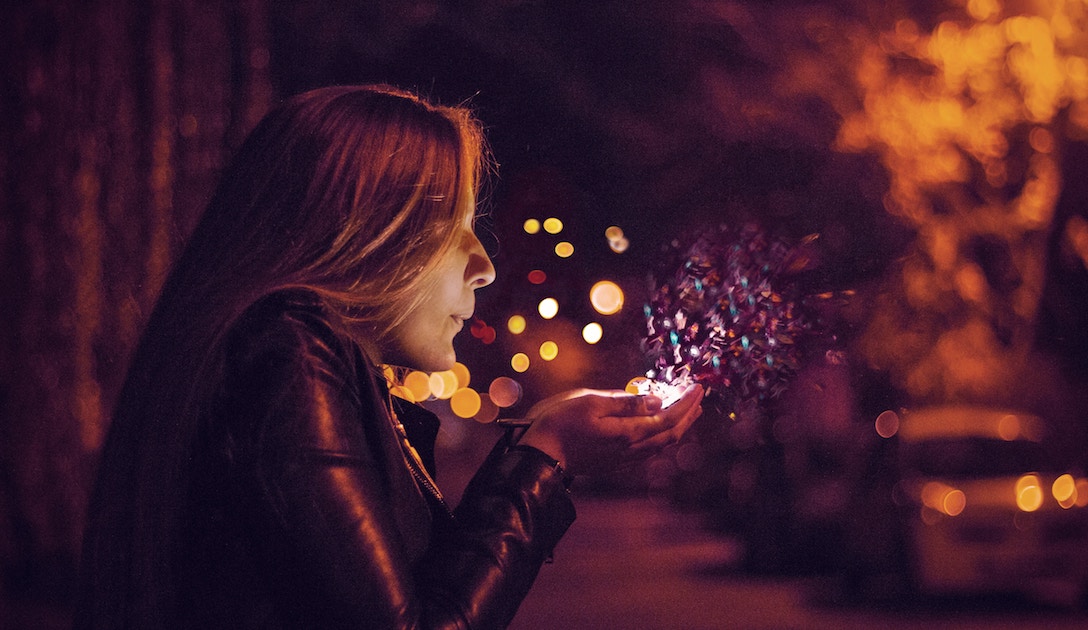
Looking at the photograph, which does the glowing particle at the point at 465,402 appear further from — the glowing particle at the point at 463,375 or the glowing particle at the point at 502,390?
the glowing particle at the point at 502,390

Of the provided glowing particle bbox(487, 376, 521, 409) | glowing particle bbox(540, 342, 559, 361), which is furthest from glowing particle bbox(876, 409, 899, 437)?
glowing particle bbox(487, 376, 521, 409)

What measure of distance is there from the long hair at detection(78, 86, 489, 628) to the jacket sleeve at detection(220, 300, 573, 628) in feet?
0.36

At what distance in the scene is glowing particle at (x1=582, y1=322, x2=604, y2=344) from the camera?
2.61m

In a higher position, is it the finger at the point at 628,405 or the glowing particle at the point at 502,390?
the finger at the point at 628,405

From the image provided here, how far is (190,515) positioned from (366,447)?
30cm

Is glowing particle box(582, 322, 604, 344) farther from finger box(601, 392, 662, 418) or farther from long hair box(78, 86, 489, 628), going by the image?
long hair box(78, 86, 489, 628)

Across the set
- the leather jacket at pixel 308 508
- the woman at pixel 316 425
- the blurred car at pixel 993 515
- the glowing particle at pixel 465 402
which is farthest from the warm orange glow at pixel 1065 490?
the glowing particle at pixel 465 402

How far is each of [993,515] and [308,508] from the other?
8.33 meters

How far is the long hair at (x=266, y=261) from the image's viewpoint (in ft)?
5.22

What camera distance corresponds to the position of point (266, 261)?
1.66 metres

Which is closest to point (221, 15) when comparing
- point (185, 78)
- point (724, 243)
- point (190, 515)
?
point (185, 78)

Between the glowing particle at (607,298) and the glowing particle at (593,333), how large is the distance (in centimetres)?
7

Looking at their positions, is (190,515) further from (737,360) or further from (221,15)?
(221,15)

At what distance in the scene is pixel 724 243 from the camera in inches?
98.9
